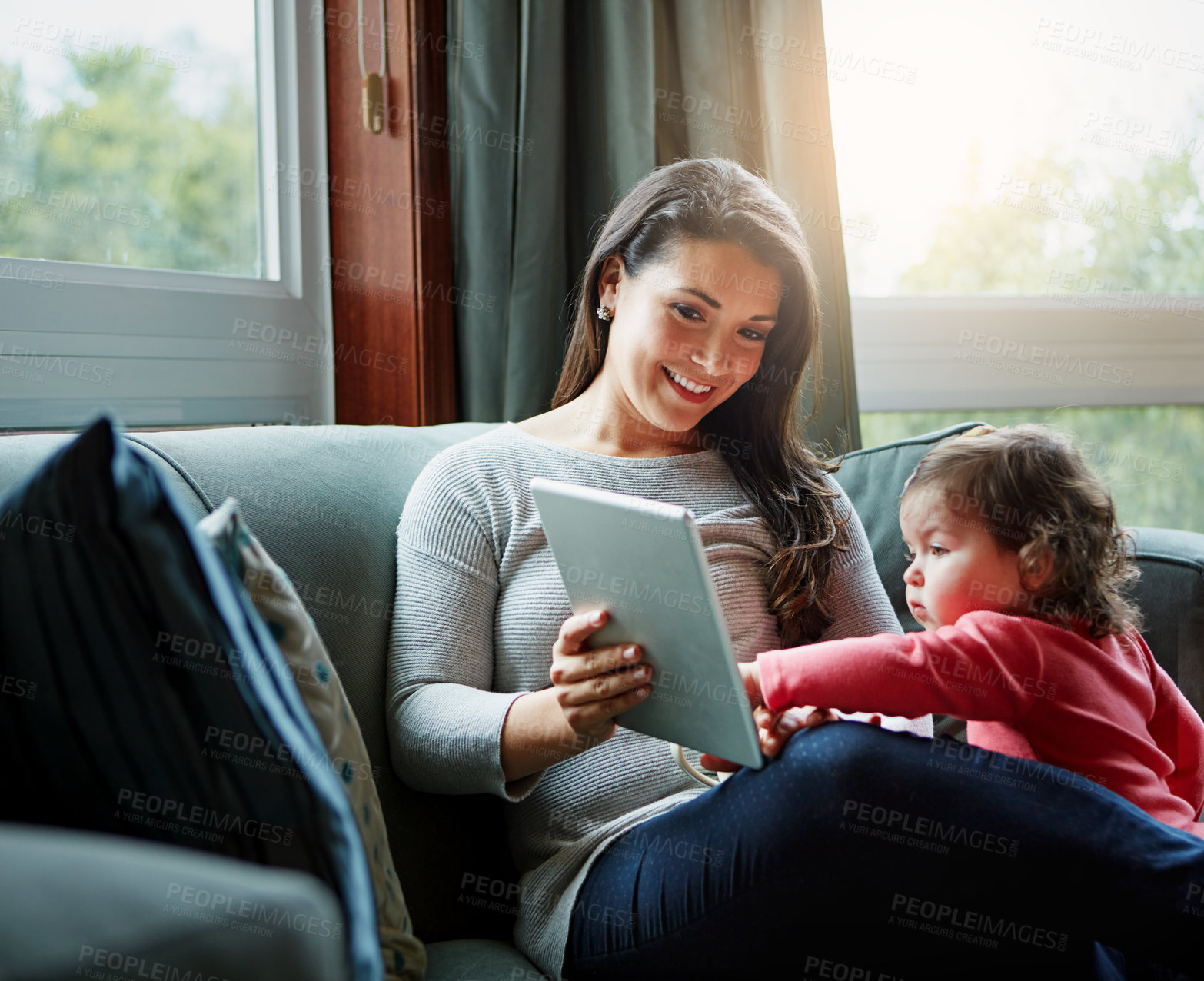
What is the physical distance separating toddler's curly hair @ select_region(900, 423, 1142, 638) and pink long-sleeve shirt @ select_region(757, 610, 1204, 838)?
0.03 m

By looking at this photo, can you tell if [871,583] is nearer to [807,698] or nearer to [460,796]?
[807,698]

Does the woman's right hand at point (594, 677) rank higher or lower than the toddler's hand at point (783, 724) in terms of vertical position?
higher

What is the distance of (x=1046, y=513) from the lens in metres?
1.08

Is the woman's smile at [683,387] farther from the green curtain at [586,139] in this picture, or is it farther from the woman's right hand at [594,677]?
the green curtain at [586,139]

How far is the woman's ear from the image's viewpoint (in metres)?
1.32

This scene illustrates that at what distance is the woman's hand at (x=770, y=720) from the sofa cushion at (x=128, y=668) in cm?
48

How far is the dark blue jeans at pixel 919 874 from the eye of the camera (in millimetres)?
850

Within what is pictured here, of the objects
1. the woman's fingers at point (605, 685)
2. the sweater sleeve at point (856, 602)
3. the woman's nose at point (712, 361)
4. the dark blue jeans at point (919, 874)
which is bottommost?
the dark blue jeans at point (919, 874)

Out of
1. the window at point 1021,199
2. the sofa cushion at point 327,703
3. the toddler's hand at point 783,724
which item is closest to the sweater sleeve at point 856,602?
the toddler's hand at point 783,724

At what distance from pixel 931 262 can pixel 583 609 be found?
1.58 meters

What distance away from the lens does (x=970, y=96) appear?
2129 mm

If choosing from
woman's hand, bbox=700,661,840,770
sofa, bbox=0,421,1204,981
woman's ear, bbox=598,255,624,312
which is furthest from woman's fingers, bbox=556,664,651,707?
woman's ear, bbox=598,255,624,312

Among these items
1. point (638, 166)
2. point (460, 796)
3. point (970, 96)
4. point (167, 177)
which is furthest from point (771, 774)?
point (970, 96)

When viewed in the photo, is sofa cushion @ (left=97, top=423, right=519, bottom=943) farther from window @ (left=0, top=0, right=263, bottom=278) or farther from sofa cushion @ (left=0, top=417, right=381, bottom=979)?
window @ (left=0, top=0, right=263, bottom=278)
